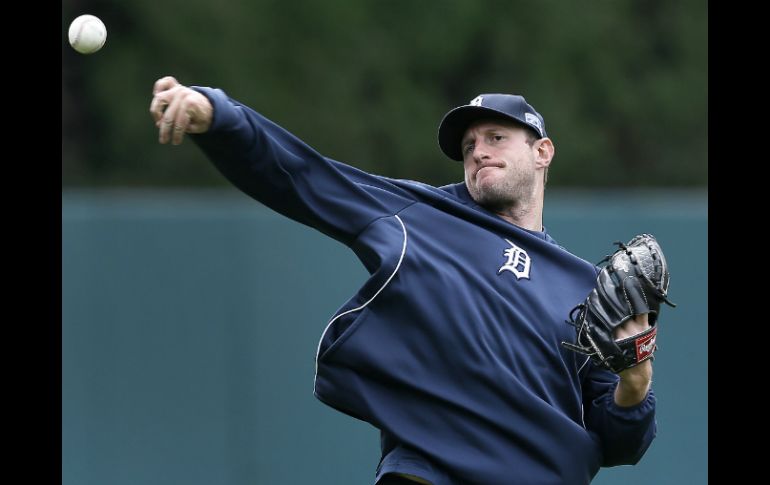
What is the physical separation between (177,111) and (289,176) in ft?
1.52

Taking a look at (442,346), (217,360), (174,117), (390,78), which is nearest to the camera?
(174,117)

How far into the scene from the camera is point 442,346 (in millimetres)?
3623

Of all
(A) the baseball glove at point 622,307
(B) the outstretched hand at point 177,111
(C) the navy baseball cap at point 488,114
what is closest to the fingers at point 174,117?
(B) the outstretched hand at point 177,111

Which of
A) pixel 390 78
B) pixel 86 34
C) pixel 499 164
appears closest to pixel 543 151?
pixel 499 164

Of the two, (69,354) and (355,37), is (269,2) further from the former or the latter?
(69,354)

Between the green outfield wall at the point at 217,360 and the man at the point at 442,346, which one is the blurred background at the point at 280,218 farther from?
the man at the point at 442,346

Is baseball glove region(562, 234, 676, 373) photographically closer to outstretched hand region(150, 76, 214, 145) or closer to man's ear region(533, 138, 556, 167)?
man's ear region(533, 138, 556, 167)

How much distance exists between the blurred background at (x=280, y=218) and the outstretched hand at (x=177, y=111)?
3.63 m

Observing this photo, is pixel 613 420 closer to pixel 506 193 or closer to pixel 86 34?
pixel 506 193

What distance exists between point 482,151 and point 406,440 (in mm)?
1017

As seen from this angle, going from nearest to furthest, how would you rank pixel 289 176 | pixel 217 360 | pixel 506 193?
pixel 289 176 → pixel 506 193 → pixel 217 360

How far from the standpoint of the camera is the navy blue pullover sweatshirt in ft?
11.7

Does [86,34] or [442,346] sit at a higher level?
[86,34]

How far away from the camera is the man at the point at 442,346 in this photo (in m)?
3.57
